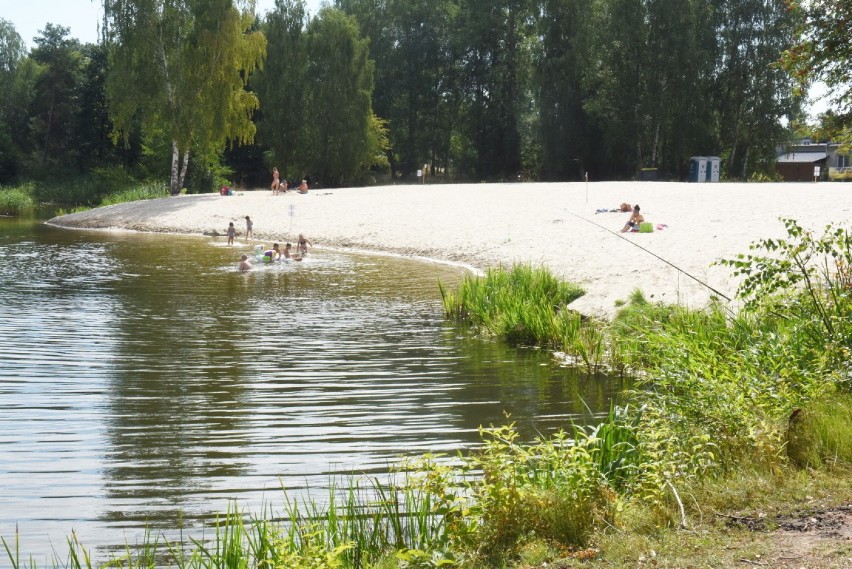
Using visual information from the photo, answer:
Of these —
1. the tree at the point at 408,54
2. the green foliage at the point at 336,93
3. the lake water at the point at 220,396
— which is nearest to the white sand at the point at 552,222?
the lake water at the point at 220,396

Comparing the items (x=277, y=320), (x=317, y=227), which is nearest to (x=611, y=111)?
(x=317, y=227)

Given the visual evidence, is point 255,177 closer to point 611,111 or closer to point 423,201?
point 611,111

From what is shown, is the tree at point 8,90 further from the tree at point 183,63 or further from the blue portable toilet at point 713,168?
the blue portable toilet at point 713,168

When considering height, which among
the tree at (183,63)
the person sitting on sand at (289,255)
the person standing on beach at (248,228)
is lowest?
the person sitting on sand at (289,255)

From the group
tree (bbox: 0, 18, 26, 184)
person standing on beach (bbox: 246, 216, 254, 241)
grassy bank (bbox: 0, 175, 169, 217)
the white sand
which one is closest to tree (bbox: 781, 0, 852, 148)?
the white sand

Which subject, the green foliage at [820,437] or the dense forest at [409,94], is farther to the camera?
the dense forest at [409,94]

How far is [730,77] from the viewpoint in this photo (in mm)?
58906

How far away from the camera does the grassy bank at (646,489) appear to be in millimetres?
5391

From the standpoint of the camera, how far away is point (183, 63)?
48281 mm

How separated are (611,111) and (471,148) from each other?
16266mm

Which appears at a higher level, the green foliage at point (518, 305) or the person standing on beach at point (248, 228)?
the person standing on beach at point (248, 228)

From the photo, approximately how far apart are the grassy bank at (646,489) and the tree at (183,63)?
42701 millimetres

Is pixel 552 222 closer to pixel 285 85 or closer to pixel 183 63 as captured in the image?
pixel 183 63

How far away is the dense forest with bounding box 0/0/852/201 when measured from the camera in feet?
161
